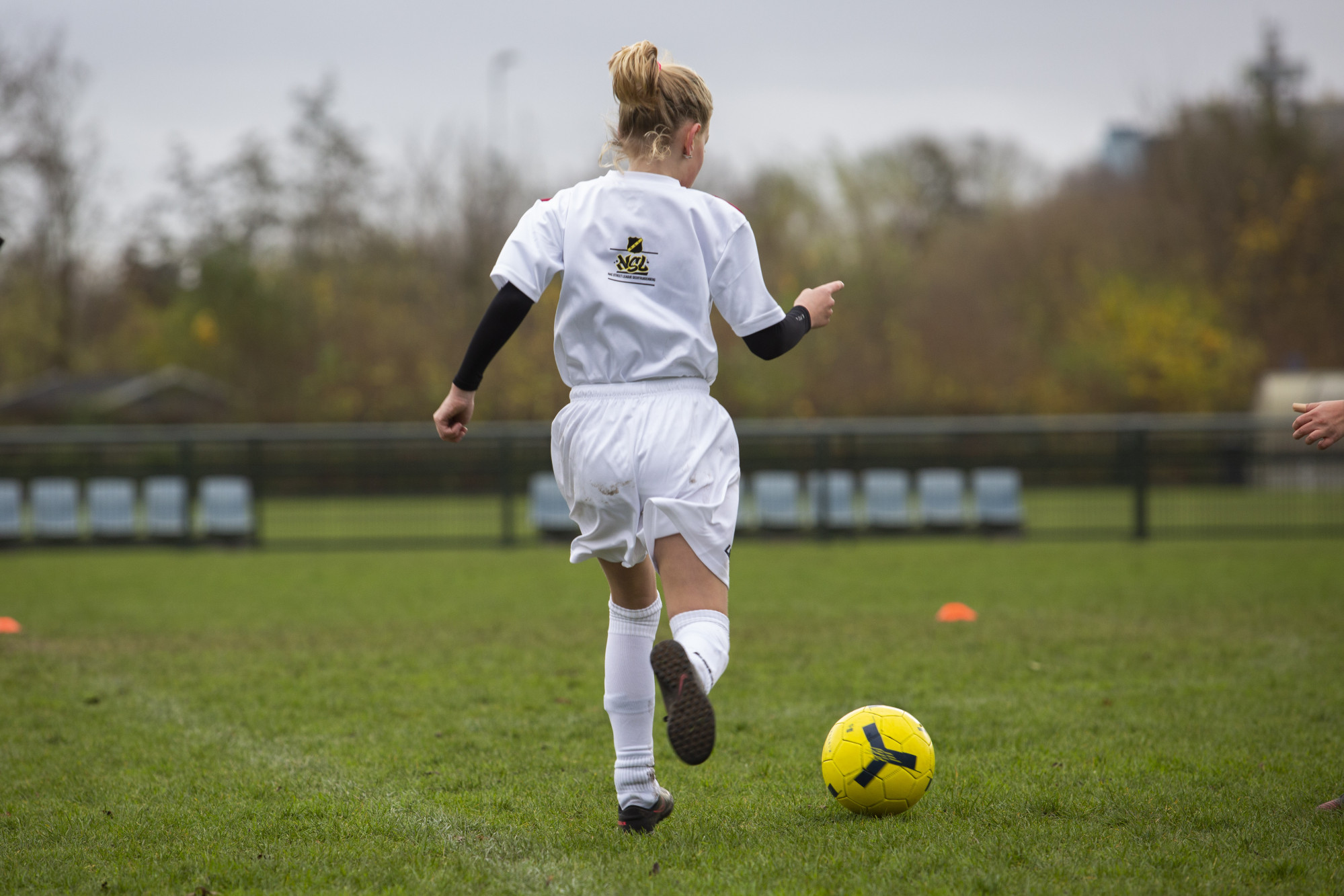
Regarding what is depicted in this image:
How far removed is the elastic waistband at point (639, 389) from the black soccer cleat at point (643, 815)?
3.92ft

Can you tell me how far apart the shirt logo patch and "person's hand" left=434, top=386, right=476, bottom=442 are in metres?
0.53

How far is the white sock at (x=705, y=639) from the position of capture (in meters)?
3.08

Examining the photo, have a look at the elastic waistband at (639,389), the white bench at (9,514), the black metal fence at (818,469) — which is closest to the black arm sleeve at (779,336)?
the elastic waistband at (639,389)

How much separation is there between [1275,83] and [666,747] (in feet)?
107

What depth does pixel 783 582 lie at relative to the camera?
10.9 metres

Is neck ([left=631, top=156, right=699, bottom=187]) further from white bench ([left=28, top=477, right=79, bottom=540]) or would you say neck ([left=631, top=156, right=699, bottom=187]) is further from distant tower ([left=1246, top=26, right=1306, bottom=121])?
distant tower ([left=1246, top=26, right=1306, bottom=121])

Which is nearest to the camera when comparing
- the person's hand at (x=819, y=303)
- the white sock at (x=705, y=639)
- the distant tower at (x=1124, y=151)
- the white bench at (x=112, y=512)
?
the white sock at (x=705, y=639)

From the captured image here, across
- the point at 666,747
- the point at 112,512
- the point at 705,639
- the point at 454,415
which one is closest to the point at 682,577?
the point at 705,639

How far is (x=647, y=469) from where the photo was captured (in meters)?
3.22

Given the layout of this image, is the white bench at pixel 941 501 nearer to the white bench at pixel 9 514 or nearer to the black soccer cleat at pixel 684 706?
the white bench at pixel 9 514

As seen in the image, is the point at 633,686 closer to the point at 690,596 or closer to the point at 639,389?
the point at 690,596

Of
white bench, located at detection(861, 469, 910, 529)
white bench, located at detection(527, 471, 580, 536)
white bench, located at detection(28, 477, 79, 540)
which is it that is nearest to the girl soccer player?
white bench, located at detection(527, 471, 580, 536)

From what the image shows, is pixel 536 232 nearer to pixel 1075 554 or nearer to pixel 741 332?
pixel 741 332

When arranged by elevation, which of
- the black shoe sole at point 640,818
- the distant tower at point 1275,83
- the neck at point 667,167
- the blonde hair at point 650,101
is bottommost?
the black shoe sole at point 640,818
